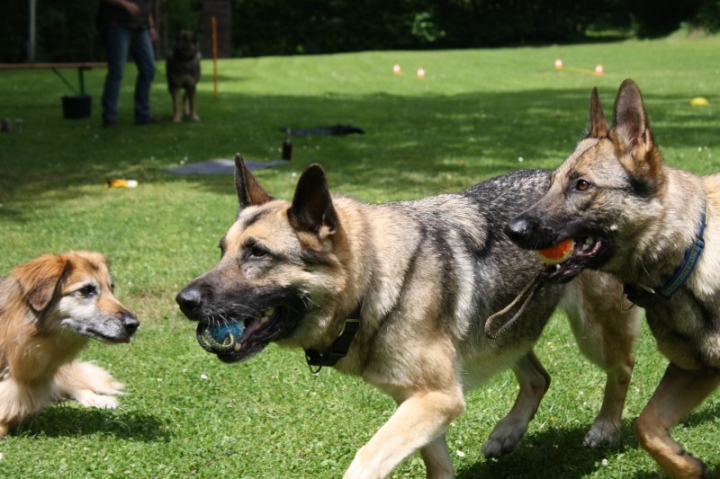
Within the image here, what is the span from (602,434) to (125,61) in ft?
51.8

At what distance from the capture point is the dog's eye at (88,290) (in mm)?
6020

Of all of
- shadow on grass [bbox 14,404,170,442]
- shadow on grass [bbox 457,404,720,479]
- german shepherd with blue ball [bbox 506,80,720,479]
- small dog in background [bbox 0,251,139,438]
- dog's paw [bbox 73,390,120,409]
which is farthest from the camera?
dog's paw [bbox 73,390,120,409]

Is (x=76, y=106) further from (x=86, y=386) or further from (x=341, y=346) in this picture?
(x=341, y=346)

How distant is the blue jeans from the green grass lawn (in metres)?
0.58

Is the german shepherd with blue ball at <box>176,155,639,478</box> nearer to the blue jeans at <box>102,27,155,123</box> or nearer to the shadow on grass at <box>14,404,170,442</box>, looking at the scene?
the shadow on grass at <box>14,404,170,442</box>

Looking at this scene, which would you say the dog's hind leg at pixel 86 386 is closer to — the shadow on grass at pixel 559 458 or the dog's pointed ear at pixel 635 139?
the shadow on grass at pixel 559 458

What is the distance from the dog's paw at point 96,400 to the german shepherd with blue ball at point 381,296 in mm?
2152

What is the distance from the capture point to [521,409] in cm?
563

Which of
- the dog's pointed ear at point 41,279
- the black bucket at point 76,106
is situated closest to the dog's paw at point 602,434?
the dog's pointed ear at point 41,279

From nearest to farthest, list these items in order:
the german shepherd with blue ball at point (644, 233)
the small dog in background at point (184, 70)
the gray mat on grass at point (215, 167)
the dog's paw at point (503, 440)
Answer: the german shepherd with blue ball at point (644, 233) < the dog's paw at point (503, 440) < the gray mat on grass at point (215, 167) < the small dog in background at point (184, 70)

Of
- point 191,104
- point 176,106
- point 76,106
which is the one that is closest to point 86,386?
point 176,106

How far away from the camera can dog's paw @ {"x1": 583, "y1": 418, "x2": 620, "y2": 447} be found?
548cm

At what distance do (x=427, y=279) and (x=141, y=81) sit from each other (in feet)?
53.3

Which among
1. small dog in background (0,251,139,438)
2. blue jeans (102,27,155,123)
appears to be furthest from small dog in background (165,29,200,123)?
small dog in background (0,251,139,438)
